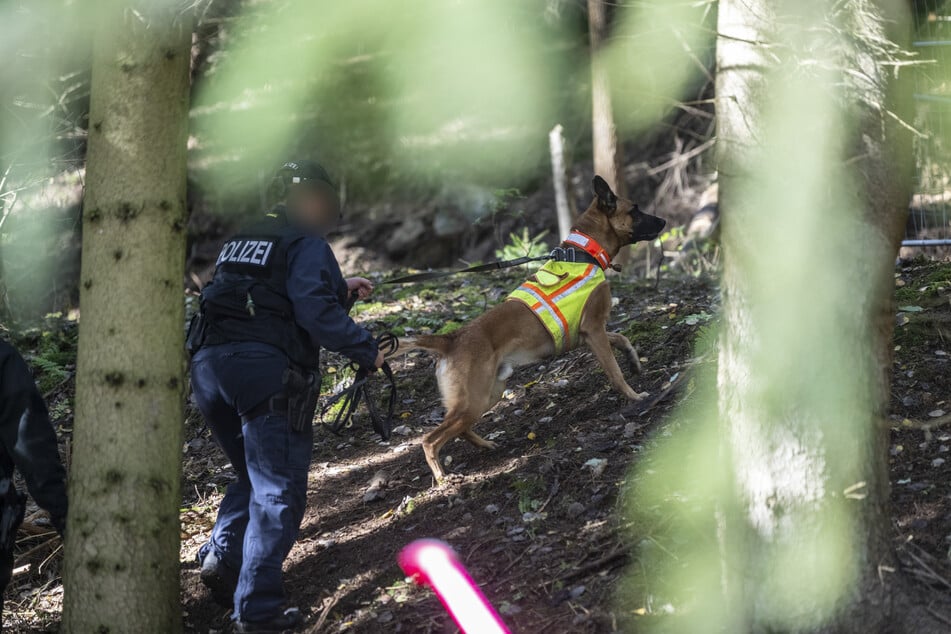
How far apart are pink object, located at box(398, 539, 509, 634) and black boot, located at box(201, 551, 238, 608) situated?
37.0 inches

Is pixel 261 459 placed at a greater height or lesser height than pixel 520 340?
greater

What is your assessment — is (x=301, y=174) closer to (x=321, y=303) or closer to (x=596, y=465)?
(x=321, y=303)

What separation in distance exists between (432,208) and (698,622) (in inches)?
550

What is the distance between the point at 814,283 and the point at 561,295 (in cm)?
324

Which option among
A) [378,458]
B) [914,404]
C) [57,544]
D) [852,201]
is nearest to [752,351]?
[852,201]

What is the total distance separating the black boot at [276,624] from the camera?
4.23 meters

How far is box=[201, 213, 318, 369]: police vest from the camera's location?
439cm

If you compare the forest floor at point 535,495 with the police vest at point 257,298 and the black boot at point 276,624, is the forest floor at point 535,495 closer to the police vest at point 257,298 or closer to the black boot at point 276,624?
the black boot at point 276,624

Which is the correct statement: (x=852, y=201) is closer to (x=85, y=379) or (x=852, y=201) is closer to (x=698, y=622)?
(x=698, y=622)

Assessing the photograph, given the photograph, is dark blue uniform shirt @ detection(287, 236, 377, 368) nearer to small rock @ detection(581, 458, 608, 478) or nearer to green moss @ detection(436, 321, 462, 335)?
small rock @ detection(581, 458, 608, 478)

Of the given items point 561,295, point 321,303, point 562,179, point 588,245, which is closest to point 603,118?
point 562,179

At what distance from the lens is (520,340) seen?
621 centimetres

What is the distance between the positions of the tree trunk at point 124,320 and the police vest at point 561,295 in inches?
116

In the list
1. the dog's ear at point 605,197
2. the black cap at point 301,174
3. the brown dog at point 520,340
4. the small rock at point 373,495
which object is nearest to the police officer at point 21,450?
the black cap at point 301,174
